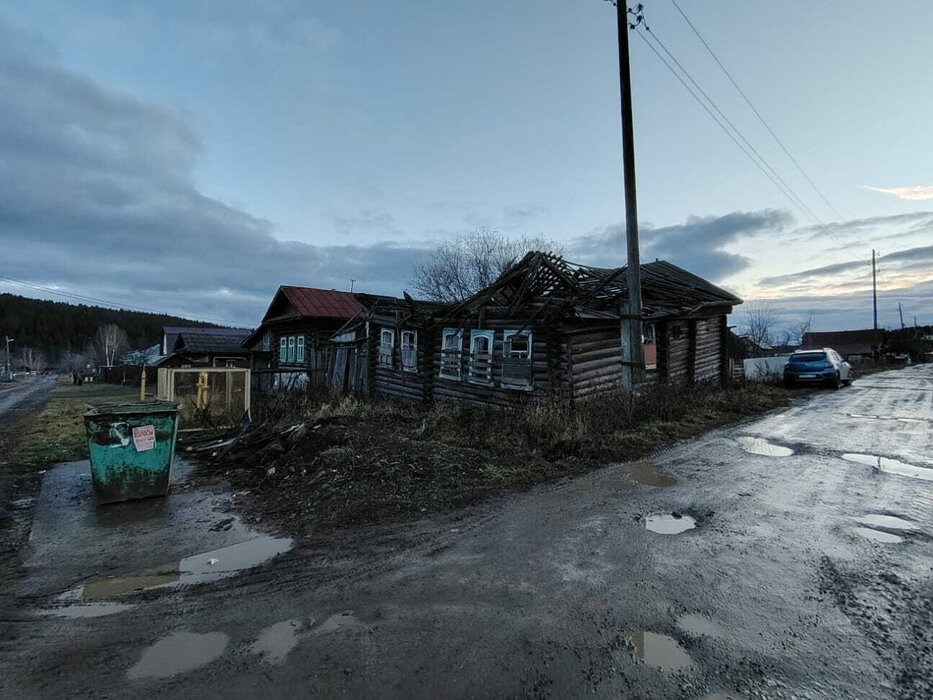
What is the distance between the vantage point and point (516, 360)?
506 inches

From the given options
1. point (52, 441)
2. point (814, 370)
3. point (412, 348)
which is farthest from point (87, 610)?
point (814, 370)

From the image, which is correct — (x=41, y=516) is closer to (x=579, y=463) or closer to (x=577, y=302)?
(x=579, y=463)

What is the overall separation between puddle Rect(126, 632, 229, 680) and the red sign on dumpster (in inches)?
156

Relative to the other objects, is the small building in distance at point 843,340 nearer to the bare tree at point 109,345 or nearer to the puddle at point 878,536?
the puddle at point 878,536

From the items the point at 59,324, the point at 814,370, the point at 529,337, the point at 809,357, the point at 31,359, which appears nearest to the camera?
the point at 529,337

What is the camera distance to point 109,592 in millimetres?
3760

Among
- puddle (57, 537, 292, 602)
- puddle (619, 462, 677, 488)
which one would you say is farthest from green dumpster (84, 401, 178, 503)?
puddle (619, 462, 677, 488)

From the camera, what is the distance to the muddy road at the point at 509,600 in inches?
102

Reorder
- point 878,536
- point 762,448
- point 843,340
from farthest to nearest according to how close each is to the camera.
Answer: point 843,340 < point 762,448 < point 878,536

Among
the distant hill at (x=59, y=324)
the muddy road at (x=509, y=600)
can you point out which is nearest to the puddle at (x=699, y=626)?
the muddy road at (x=509, y=600)

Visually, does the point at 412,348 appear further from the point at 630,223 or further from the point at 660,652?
Answer: the point at 660,652

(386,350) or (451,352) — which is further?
(386,350)

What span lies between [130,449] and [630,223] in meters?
9.59

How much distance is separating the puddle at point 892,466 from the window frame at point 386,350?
497 inches
